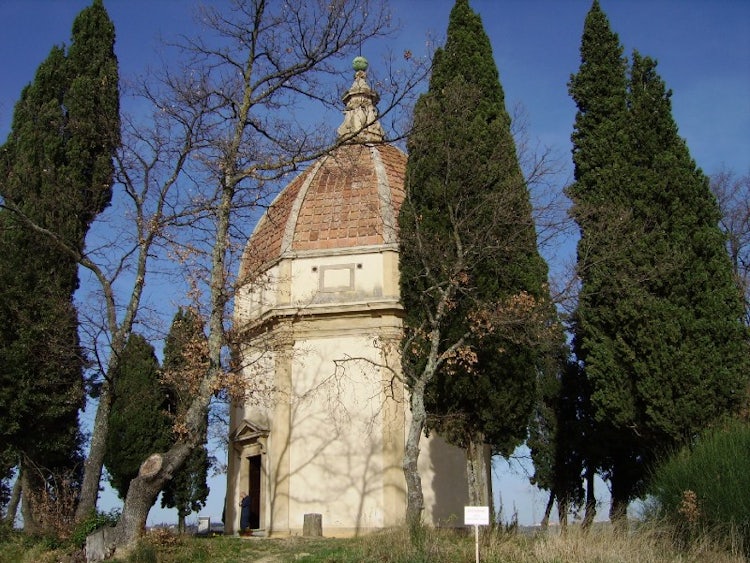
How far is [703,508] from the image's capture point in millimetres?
11219

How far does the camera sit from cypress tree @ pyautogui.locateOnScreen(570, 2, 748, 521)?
44.8 ft

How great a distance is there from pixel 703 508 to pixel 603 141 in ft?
24.8

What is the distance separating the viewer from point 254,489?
68.6ft

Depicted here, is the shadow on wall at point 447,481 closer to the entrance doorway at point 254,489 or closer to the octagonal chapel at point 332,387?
the octagonal chapel at point 332,387

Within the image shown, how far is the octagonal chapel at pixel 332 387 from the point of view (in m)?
18.0

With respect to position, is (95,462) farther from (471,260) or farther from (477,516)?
(471,260)

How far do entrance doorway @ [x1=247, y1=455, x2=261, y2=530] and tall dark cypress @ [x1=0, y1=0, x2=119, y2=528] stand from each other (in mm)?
4786

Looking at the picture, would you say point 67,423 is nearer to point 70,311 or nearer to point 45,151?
point 70,311

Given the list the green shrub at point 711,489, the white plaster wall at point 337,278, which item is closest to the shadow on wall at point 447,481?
the white plaster wall at point 337,278

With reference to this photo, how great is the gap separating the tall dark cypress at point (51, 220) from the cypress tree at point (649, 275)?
9978mm

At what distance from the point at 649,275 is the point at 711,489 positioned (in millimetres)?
4334

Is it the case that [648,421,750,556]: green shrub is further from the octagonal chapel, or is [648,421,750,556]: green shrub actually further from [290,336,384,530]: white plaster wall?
[290,336,384,530]: white plaster wall

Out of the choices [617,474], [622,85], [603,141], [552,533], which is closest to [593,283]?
[603,141]

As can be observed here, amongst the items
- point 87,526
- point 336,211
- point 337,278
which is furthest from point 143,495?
point 336,211
